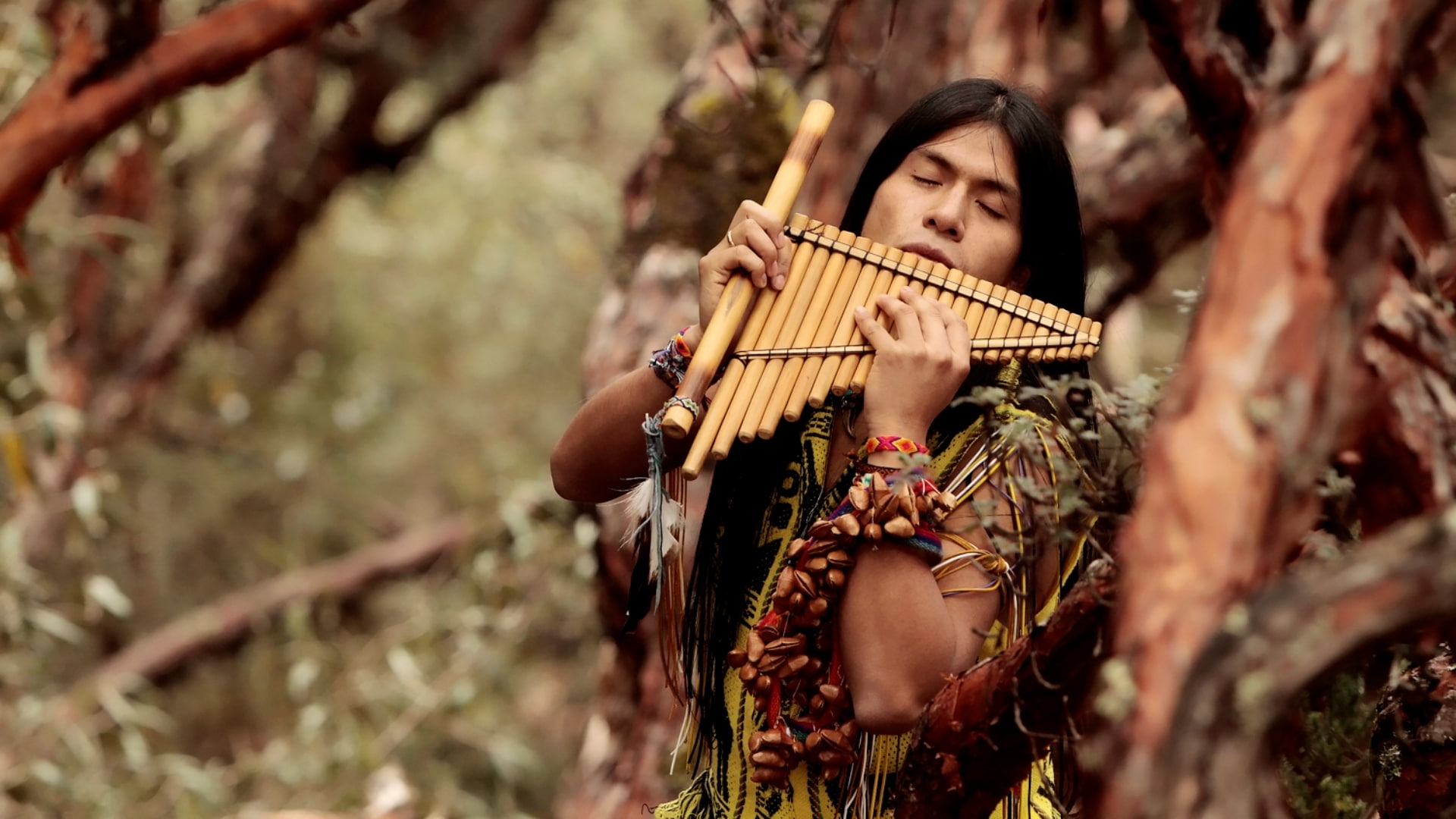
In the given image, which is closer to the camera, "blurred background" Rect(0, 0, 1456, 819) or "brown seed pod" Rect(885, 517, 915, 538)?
"brown seed pod" Rect(885, 517, 915, 538)

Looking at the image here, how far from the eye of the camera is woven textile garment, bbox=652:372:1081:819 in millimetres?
1709

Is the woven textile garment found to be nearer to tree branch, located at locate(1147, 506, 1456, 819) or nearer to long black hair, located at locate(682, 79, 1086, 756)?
long black hair, located at locate(682, 79, 1086, 756)

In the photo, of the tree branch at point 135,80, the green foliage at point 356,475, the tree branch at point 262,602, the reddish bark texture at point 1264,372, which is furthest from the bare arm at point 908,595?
the tree branch at point 262,602

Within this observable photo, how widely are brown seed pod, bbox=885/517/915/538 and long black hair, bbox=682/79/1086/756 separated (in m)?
0.35

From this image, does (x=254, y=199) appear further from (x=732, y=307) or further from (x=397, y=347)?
(x=732, y=307)

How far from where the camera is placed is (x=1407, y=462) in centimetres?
121

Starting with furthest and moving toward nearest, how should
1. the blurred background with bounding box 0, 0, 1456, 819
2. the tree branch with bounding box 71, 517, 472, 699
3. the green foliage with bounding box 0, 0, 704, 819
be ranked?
the tree branch with bounding box 71, 517, 472, 699 < the green foliage with bounding box 0, 0, 704, 819 < the blurred background with bounding box 0, 0, 1456, 819

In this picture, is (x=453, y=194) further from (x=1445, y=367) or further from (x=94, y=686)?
(x=1445, y=367)

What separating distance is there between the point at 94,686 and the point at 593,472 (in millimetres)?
2769

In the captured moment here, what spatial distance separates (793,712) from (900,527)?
0.32m

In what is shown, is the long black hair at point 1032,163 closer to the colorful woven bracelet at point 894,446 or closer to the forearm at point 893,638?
the colorful woven bracelet at point 894,446

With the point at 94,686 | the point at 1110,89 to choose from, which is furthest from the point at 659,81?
the point at 94,686

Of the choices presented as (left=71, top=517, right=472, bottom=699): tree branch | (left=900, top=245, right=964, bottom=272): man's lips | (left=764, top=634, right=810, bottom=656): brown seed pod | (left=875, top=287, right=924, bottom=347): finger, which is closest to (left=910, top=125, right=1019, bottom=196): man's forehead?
(left=900, top=245, right=964, bottom=272): man's lips

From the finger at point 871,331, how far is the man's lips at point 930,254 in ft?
0.54
